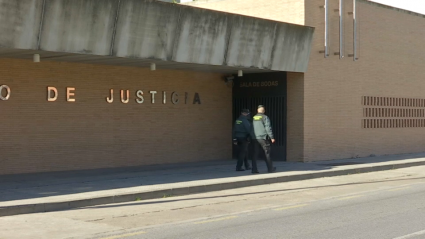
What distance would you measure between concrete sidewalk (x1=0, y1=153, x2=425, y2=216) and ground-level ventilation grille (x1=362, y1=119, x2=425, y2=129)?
304 centimetres

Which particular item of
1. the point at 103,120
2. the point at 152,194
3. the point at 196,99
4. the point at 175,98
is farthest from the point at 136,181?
the point at 196,99

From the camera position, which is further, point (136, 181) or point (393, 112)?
point (393, 112)

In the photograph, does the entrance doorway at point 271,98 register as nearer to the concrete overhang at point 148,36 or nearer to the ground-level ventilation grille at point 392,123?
the concrete overhang at point 148,36

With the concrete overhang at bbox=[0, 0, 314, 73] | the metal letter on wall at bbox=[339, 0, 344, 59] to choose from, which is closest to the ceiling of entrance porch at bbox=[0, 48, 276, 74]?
the concrete overhang at bbox=[0, 0, 314, 73]

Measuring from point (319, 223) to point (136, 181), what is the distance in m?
6.40

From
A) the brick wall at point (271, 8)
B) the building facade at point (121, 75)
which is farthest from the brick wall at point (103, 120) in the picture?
the brick wall at point (271, 8)

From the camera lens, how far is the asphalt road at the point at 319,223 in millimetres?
9734

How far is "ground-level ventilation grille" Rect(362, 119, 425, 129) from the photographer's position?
990 inches

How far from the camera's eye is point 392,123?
87.4ft

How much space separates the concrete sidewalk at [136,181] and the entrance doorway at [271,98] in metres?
0.94

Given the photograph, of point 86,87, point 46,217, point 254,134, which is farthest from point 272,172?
point 46,217

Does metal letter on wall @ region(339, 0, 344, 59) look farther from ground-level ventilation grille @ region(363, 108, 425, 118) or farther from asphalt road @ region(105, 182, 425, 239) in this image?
asphalt road @ region(105, 182, 425, 239)

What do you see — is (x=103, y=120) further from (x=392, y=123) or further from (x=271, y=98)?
(x=392, y=123)

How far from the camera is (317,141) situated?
Answer: 74.3 ft
